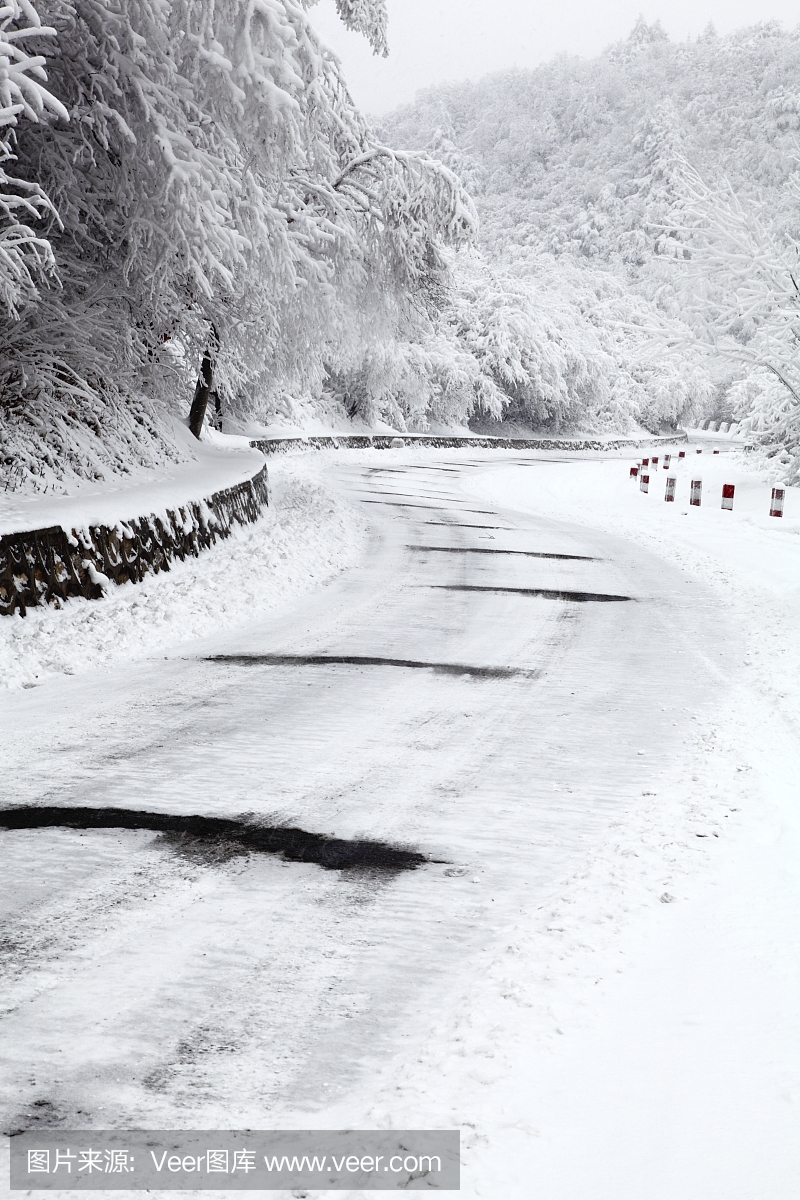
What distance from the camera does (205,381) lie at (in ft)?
68.1

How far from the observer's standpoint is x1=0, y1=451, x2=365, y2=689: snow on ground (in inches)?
311

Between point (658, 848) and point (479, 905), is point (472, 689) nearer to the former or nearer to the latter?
point (658, 848)

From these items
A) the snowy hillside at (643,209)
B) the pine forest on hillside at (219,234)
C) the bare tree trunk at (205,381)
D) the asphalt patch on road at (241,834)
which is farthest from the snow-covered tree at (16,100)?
the snowy hillside at (643,209)

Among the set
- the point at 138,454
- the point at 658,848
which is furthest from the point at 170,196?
the point at 658,848

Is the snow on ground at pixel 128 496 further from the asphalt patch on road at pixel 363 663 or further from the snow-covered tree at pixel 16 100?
the asphalt patch on road at pixel 363 663

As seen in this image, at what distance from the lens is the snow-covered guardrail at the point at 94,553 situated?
860 centimetres

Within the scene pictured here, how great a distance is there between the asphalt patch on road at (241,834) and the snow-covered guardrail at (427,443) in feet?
94.6

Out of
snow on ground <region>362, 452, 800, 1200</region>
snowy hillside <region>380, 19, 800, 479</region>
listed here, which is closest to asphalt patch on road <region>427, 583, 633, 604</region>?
snowy hillside <region>380, 19, 800, 479</region>

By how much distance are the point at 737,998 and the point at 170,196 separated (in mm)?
9408

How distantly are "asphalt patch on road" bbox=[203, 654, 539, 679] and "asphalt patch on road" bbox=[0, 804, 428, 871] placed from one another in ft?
10.9

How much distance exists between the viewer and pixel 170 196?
34.0ft

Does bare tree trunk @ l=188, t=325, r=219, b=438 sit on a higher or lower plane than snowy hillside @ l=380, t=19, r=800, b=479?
lower

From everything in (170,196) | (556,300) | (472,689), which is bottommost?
(472,689)

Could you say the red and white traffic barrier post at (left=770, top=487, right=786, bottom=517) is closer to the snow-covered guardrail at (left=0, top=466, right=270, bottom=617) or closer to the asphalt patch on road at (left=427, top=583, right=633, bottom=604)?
the asphalt patch on road at (left=427, top=583, right=633, bottom=604)
